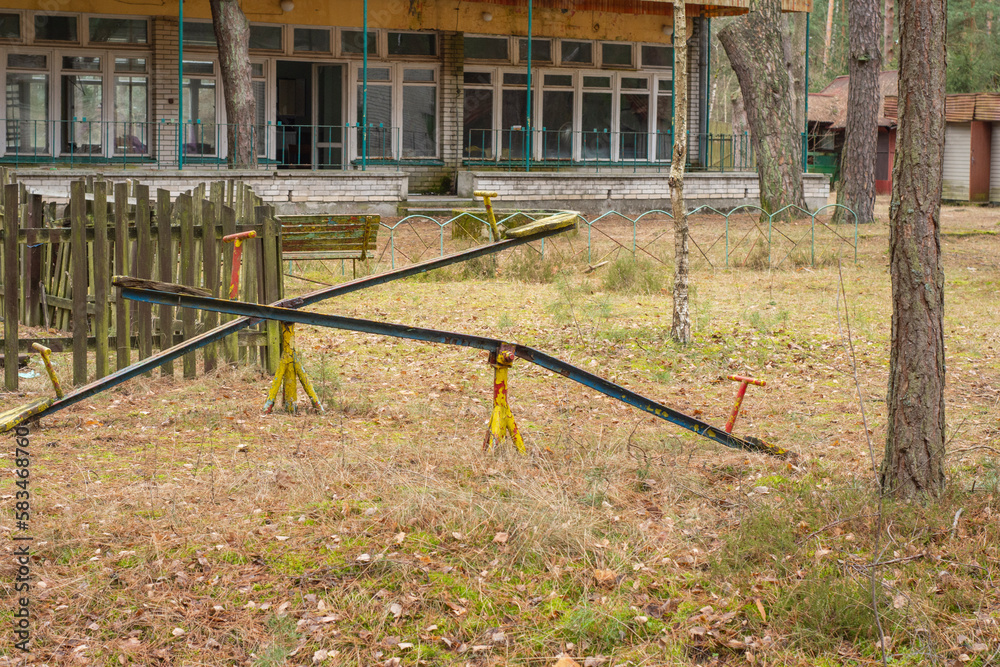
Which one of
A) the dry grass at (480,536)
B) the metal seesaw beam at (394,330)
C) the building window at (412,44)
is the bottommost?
the dry grass at (480,536)

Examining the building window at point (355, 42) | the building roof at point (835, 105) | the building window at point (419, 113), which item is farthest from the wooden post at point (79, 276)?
the building roof at point (835, 105)

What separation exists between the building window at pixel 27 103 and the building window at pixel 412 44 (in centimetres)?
769

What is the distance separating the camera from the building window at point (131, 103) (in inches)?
899

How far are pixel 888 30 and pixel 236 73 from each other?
37464 millimetres

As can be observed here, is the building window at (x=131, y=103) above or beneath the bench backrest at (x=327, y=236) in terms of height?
above

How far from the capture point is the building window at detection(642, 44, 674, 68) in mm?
27781

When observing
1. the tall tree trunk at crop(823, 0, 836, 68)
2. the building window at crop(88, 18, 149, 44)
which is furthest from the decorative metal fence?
the tall tree trunk at crop(823, 0, 836, 68)

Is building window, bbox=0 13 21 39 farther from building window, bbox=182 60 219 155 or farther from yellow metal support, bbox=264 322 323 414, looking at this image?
yellow metal support, bbox=264 322 323 414

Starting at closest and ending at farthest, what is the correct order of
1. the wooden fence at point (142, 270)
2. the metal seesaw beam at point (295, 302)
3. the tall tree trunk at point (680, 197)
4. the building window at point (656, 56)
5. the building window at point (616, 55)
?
the metal seesaw beam at point (295, 302) < the wooden fence at point (142, 270) < the tall tree trunk at point (680, 197) < the building window at point (616, 55) < the building window at point (656, 56)

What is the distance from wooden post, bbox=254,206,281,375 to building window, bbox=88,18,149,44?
16530mm

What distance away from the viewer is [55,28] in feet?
72.2

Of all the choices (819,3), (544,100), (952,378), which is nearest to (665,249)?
(952,378)

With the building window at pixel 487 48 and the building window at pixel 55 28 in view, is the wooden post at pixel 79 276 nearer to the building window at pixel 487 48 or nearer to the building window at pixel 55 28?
the building window at pixel 55 28

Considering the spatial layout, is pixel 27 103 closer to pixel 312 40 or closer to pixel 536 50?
pixel 312 40
